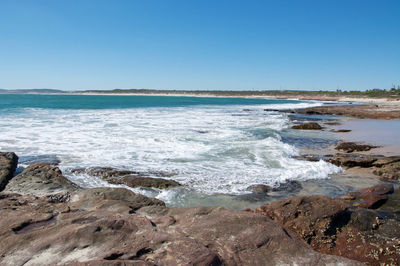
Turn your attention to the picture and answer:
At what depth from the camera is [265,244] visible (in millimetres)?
3381

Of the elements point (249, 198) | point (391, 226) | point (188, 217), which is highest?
point (188, 217)

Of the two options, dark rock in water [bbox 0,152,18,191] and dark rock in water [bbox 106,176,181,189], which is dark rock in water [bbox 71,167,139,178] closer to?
dark rock in water [bbox 106,176,181,189]

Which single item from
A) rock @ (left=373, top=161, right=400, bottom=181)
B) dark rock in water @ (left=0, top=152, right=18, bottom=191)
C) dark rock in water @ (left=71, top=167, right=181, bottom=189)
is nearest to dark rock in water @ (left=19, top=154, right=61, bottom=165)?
dark rock in water @ (left=0, top=152, right=18, bottom=191)

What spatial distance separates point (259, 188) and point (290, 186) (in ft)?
3.32

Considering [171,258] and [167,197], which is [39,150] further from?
[171,258]

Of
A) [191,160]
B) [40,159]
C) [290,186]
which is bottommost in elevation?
[290,186]

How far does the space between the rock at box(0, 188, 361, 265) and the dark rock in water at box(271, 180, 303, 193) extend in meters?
3.67

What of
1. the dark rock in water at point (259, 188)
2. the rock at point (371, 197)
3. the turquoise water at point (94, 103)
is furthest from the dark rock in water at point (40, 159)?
the turquoise water at point (94, 103)

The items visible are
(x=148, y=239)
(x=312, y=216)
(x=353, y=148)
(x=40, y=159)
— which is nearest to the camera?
(x=148, y=239)

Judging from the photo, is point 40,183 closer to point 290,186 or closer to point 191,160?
point 191,160

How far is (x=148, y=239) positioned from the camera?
3.19 metres

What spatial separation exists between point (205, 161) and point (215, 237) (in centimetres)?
678

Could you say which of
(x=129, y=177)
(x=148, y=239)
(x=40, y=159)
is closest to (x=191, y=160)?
(x=129, y=177)

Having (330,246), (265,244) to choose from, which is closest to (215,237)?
(265,244)
